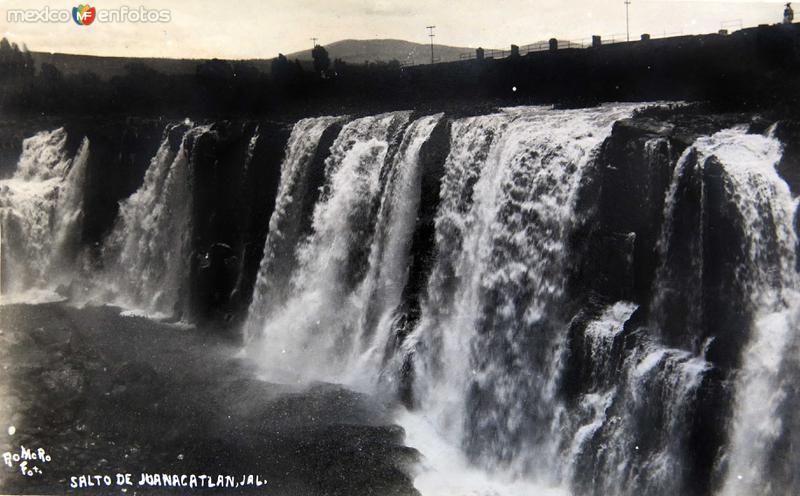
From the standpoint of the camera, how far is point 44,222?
77.3ft

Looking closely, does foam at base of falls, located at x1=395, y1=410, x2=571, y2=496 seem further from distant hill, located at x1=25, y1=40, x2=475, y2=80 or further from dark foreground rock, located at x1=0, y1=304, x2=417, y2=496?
distant hill, located at x1=25, y1=40, x2=475, y2=80

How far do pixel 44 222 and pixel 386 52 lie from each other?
45.0 ft

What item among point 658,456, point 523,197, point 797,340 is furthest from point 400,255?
point 797,340

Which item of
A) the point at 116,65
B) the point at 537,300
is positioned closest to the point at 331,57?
the point at 116,65

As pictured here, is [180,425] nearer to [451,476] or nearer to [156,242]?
[451,476]

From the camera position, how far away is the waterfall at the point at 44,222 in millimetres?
23203

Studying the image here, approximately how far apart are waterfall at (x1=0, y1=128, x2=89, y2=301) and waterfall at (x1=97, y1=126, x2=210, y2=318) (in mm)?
1602

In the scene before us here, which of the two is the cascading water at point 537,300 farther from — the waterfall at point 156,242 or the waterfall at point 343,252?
the waterfall at point 156,242

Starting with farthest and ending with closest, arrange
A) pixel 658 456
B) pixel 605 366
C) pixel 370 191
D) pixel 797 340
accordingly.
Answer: pixel 370 191 → pixel 605 366 → pixel 658 456 → pixel 797 340

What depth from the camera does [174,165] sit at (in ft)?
71.4

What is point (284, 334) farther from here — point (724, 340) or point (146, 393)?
point (724, 340)

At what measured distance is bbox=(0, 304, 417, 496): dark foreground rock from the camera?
11.3m

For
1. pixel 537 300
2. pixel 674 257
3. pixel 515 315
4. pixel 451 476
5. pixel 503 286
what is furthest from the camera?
pixel 503 286

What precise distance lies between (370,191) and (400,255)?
202 centimetres
